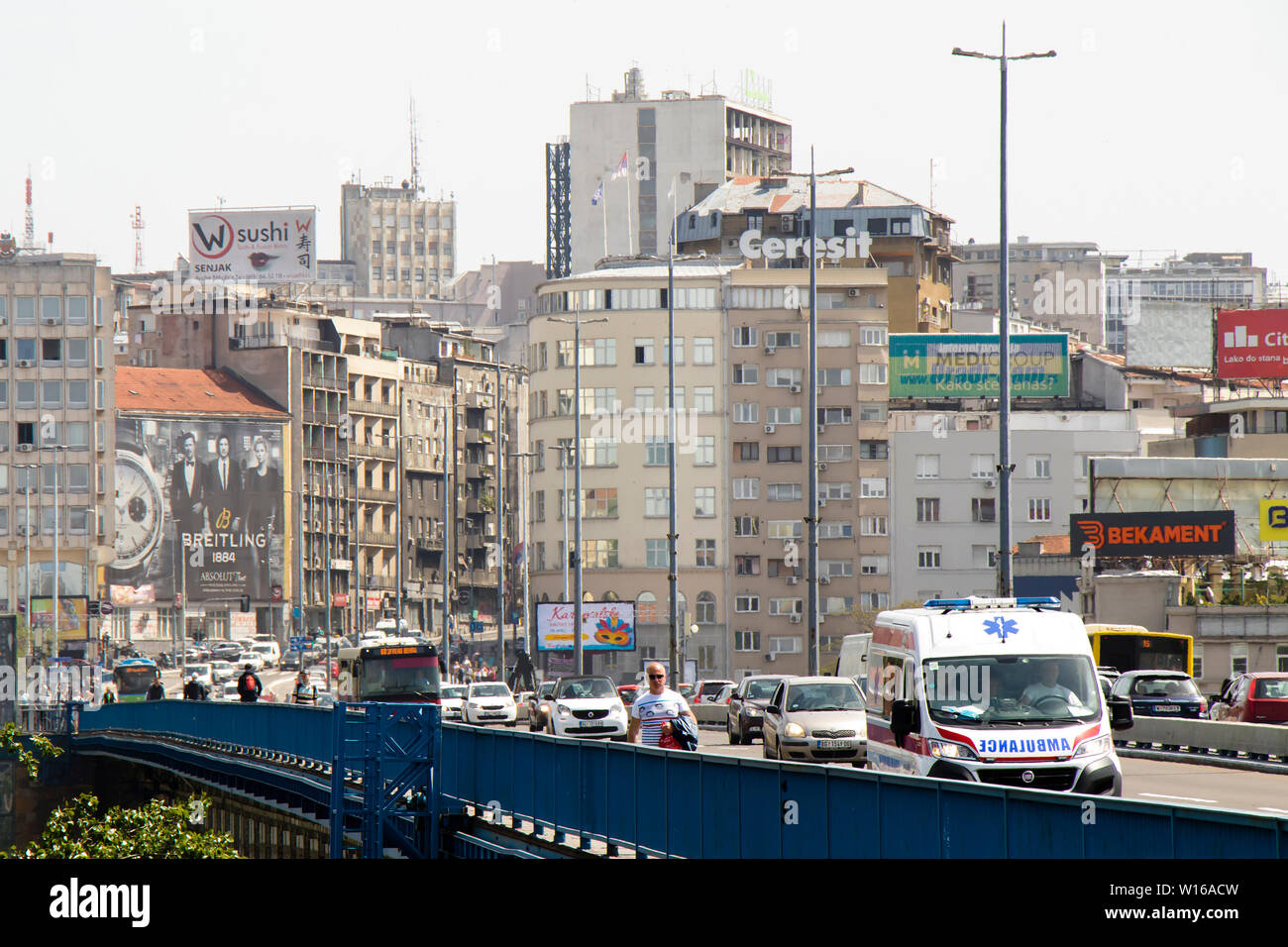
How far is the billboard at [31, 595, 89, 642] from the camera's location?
122 metres

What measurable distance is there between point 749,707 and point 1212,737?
9310mm

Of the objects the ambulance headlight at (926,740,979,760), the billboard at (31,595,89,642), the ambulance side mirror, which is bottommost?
the billboard at (31,595,89,642)

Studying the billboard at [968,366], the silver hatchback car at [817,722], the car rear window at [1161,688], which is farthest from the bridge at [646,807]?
the billboard at [968,366]

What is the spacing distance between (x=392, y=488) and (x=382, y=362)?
31.2 ft

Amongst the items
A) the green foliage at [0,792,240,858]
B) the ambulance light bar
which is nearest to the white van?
the green foliage at [0,792,240,858]

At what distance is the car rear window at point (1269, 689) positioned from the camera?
128 ft

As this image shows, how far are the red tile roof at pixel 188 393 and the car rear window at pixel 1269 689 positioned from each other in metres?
109

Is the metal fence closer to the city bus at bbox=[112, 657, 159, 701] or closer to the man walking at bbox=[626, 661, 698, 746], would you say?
the man walking at bbox=[626, 661, 698, 746]

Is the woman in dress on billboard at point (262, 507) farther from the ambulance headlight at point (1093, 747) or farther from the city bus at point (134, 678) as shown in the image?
the ambulance headlight at point (1093, 747)

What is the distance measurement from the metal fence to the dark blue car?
20.7 m

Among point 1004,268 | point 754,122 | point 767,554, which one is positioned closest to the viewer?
point 1004,268
